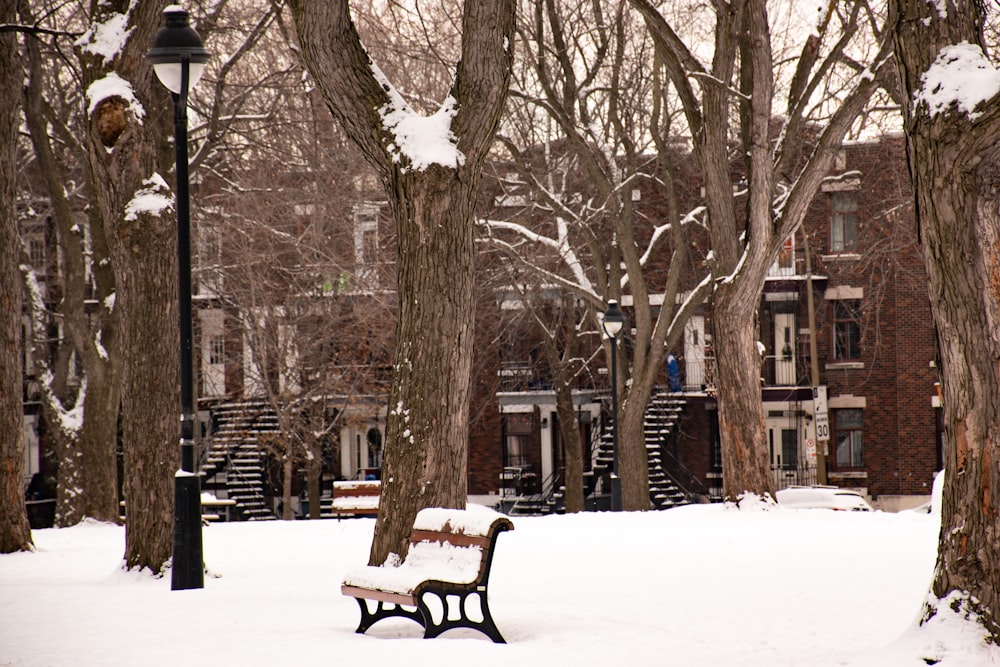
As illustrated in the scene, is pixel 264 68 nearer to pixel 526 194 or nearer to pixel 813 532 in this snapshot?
pixel 526 194

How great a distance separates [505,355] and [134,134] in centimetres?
2459

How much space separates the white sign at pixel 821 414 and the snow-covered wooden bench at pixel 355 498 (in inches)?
696

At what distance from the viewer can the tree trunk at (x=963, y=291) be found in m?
5.73

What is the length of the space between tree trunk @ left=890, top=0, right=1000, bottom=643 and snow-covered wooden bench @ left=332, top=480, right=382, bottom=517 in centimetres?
1226

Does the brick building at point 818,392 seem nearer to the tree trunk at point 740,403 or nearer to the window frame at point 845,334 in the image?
the window frame at point 845,334

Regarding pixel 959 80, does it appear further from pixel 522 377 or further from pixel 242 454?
pixel 242 454

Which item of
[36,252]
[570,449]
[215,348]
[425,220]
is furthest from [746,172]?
[36,252]

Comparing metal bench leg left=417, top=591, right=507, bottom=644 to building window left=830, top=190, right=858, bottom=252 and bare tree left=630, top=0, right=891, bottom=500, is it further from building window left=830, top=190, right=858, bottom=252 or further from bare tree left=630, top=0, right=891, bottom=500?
building window left=830, top=190, right=858, bottom=252

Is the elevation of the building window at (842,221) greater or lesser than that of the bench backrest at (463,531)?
greater

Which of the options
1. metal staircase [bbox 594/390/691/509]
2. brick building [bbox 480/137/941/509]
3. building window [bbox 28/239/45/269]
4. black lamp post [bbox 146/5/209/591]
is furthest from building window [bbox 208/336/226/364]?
black lamp post [bbox 146/5/209/591]

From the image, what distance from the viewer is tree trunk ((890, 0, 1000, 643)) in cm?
573

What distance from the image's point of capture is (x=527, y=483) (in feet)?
115

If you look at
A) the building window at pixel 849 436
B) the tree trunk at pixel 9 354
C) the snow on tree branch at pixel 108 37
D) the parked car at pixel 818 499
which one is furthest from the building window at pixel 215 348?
the snow on tree branch at pixel 108 37

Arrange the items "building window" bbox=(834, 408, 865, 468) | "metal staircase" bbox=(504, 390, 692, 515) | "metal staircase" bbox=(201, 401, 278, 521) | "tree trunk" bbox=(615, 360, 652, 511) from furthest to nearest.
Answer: "building window" bbox=(834, 408, 865, 468)
"metal staircase" bbox=(504, 390, 692, 515)
"metal staircase" bbox=(201, 401, 278, 521)
"tree trunk" bbox=(615, 360, 652, 511)
